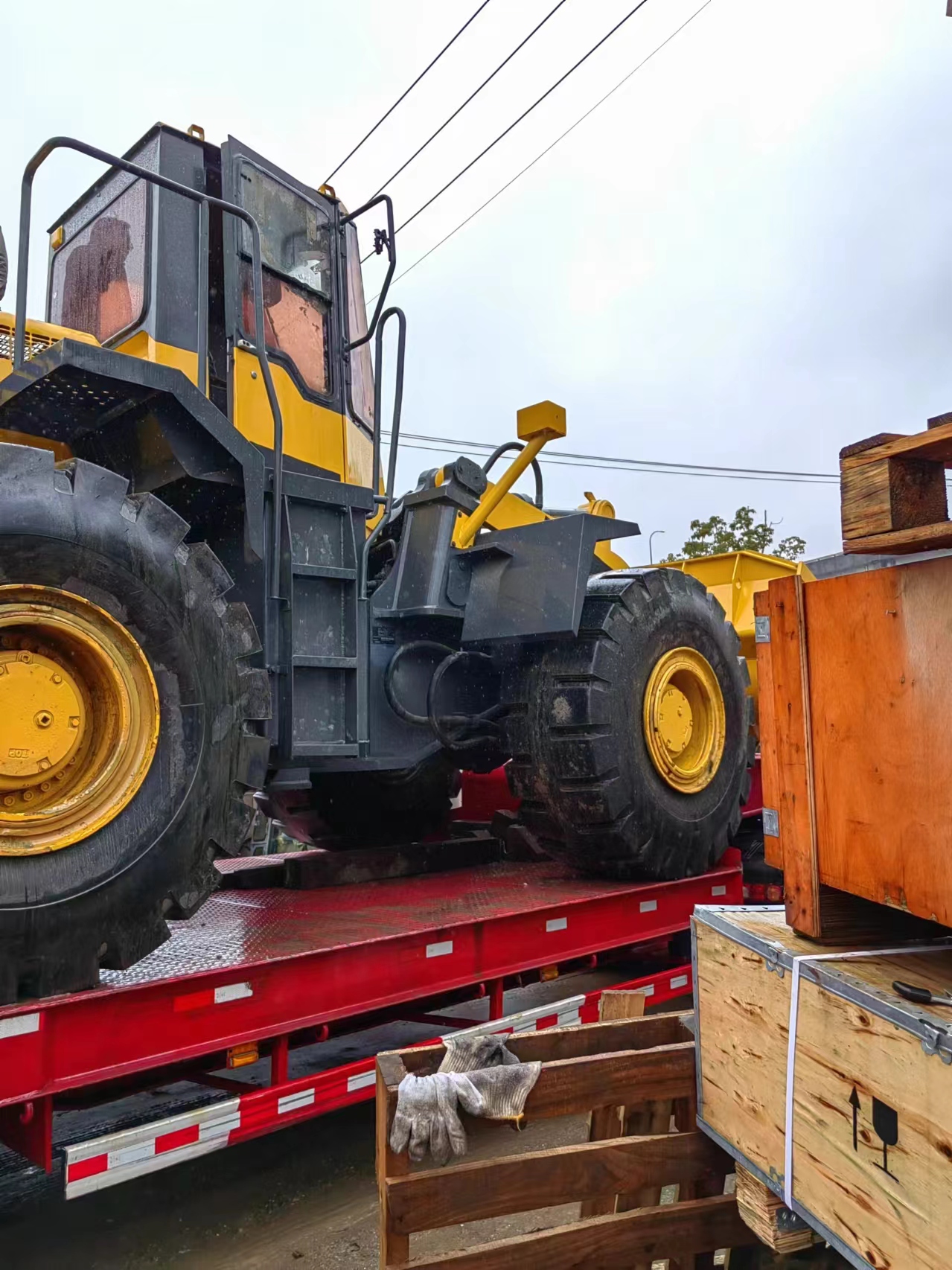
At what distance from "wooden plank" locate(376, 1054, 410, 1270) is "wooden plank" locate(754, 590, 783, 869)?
106 cm

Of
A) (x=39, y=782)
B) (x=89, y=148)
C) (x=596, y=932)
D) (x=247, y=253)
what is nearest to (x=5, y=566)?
(x=39, y=782)

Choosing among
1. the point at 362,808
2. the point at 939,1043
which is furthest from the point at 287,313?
the point at 939,1043

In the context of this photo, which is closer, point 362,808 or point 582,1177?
point 582,1177

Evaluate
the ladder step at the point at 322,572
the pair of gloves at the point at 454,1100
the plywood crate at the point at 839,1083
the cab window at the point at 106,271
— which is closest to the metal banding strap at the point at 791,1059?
the plywood crate at the point at 839,1083

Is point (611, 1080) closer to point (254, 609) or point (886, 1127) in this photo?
point (886, 1127)

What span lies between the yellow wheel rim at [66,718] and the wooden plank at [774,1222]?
1896 millimetres

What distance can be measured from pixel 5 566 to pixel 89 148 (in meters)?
1.62

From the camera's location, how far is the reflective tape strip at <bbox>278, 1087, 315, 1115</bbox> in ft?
10.6

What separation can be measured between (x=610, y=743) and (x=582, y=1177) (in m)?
2.39

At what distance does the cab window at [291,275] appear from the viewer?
4.32 meters

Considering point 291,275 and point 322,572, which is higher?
point 291,275

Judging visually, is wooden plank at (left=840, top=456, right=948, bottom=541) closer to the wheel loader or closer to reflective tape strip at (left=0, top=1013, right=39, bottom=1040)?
the wheel loader

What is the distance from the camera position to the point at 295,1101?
10.7 feet

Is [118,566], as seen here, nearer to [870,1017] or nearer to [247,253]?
[247,253]
